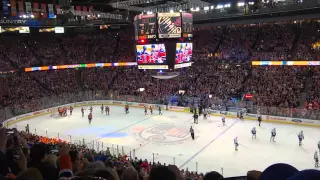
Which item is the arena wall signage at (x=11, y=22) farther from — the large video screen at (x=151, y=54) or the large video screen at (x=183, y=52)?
the large video screen at (x=183, y=52)

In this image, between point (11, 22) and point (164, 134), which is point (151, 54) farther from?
point (11, 22)

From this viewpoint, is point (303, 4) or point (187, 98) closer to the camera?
point (303, 4)

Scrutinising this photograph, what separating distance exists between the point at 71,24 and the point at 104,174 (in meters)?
36.5

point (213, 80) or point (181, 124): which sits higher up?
point (213, 80)

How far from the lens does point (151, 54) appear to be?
2138 centimetres

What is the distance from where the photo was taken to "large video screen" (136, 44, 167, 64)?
68.9 ft

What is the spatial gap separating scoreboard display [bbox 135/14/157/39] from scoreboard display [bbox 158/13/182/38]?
16.2 inches

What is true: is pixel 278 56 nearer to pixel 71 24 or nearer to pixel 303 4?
pixel 303 4

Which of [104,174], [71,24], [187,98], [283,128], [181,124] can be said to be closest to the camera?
[104,174]

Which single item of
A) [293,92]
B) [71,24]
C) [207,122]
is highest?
[71,24]

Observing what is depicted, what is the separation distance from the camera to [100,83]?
40.0m

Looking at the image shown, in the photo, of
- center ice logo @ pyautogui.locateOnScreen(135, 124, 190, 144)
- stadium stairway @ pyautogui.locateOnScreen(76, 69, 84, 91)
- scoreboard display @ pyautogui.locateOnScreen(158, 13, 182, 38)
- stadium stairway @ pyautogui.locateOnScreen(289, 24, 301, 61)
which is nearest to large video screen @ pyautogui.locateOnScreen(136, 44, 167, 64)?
scoreboard display @ pyautogui.locateOnScreen(158, 13, 182, 38)

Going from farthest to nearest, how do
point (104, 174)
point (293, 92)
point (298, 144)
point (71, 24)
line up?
point (71, 24) → point (293, 92) → point (298, 144) → point (104, 174)

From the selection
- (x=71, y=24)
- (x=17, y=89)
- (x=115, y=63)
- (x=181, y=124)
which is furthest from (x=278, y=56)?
(x=17, y=89)
